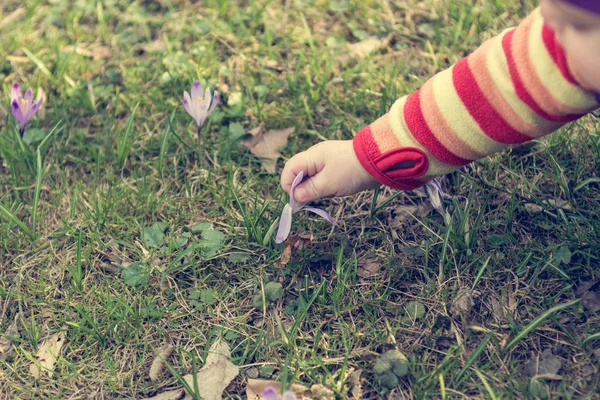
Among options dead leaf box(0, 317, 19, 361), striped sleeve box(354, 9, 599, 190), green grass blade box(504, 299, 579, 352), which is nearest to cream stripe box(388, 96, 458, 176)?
striped sleeve box(354, 9, 599, 190)

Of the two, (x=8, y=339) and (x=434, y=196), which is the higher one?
(x=434, y=196)

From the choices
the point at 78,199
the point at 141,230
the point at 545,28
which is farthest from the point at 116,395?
the point at 545,28

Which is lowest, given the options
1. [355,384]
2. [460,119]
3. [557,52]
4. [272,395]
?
[355,384]

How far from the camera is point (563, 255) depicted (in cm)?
195

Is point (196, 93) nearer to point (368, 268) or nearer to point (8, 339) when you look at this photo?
point (368, 268)

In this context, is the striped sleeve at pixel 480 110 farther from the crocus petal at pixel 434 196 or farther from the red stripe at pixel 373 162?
the crocus petal at pixel 434 196

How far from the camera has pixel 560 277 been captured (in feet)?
6.37

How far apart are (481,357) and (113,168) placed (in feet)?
4.71

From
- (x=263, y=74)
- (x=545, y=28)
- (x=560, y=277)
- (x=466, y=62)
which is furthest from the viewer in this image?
(x=263, y=74)

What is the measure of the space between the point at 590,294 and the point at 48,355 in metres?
1.60

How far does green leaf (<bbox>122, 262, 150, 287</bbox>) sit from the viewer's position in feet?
6.70

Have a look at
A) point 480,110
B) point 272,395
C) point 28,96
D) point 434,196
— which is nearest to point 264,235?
point 434,196

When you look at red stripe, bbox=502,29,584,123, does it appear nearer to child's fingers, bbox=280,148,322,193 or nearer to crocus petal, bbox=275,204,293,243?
child's fingers, bbox=280,148,322,193

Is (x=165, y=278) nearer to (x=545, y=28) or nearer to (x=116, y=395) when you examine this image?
(x=116, y=395)
